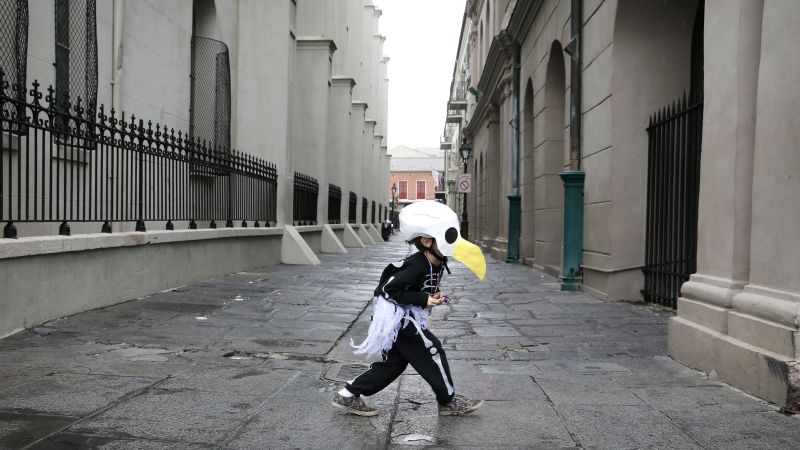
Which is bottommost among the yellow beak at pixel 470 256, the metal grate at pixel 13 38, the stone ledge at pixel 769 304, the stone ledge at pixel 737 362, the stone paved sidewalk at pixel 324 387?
the stone paved sidewalk at pixel 324 387

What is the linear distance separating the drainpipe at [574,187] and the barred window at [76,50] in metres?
6.61

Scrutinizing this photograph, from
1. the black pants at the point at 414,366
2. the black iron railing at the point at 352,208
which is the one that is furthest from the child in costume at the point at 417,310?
the black iron railing at the point at 352,208

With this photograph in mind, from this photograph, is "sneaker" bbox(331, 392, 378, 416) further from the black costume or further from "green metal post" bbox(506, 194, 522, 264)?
"green metal post" bbox(506, 194, 522, 264)

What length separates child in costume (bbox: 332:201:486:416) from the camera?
3449mm

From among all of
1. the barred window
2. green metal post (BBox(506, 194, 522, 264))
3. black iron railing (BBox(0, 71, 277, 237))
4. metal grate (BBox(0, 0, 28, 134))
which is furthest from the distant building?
metal grate (BBox(0, 0, 28, 134))

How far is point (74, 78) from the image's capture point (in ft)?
27.0

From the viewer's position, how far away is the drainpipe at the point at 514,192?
16094mm

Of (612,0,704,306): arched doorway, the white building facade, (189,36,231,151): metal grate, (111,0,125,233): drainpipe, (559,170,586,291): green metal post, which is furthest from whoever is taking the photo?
(189,36,231,151): metal grate

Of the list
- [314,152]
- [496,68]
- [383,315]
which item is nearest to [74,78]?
[383,315]

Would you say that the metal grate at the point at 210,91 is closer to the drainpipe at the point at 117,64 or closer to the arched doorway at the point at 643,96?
the drainpipe at the point at 117,64

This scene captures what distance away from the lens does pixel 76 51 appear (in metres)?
8.28

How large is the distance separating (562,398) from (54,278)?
14.8ft

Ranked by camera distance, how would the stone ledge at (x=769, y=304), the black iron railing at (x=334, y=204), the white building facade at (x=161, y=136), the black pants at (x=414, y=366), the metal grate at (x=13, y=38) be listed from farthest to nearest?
the black iron railing at (x=334, y=204) < the metal grate at (x=13, y=38) < the white building facade at (x=161, y=136) < the stone ledge at (x=769, y=304) < the black pants at (x=414, y=366)

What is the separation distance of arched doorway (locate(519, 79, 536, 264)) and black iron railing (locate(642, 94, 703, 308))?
7010 mm
